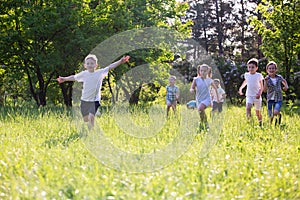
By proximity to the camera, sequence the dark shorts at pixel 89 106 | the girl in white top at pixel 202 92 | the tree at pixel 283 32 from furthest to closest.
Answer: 1. the tree at pixel 283 32
2. the girl in white top at pixel 202 92
3. the dark shorts at pixel 89 106

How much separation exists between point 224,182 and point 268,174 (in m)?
0.60

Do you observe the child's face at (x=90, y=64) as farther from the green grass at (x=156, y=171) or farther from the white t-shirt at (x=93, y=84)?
the green grass at (x=156, y=171)

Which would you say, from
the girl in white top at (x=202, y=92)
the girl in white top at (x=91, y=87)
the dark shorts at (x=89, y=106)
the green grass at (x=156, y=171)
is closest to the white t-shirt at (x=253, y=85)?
the girl in white top at (x=202, y=92)

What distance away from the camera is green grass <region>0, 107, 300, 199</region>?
3.84m

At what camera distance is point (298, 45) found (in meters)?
15.9

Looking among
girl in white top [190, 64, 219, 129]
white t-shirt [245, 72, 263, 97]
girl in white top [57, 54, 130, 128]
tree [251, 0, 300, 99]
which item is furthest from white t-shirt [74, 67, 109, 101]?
tree [251, 0, 300, 99]

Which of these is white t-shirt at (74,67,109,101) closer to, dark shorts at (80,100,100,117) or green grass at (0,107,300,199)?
dark shorts at (80,100,100,117)

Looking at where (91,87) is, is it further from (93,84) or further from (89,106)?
(89,106)

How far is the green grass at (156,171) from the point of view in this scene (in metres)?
3.84

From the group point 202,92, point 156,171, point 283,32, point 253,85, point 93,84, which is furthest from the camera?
point 283,32

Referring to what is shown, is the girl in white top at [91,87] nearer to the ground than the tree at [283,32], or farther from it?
nearer to the ground

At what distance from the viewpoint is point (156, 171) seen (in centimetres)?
467

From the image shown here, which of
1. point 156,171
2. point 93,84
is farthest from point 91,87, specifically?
point 156,171

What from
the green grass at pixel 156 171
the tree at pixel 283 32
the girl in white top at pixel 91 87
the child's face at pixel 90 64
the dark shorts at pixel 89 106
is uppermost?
the tree at pixel 283 32
